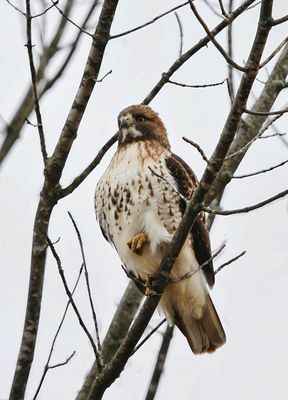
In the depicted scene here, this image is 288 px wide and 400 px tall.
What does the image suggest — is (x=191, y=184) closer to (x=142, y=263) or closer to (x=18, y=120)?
(x=142, y=263)

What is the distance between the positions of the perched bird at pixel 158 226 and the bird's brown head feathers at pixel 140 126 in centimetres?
9

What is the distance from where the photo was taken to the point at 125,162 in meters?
5.36

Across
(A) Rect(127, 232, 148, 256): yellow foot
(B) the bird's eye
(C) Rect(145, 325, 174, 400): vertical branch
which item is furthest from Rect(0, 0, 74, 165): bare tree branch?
(C) Rect(145, 325, 174, 400): vertical branch

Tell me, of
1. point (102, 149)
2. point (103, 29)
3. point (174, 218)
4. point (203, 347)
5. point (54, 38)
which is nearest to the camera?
point (103, 29)

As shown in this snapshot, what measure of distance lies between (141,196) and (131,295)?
949 millimetres

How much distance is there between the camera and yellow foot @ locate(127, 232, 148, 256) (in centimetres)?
514

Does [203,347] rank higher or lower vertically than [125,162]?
lower

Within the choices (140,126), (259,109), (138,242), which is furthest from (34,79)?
(259,109)

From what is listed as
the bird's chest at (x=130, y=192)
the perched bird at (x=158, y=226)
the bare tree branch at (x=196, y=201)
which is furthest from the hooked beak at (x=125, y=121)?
the bare tree branch at (x=196, y=201)

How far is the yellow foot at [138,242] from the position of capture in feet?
16.9

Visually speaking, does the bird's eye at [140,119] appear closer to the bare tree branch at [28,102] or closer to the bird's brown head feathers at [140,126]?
the bird's brown head feathers at [140,126]

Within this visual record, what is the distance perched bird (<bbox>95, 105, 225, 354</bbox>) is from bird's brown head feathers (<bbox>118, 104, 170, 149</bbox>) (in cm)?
9

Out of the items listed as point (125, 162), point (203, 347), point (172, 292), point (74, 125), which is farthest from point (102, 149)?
point (203, 347)

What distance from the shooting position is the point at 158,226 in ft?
16.6
